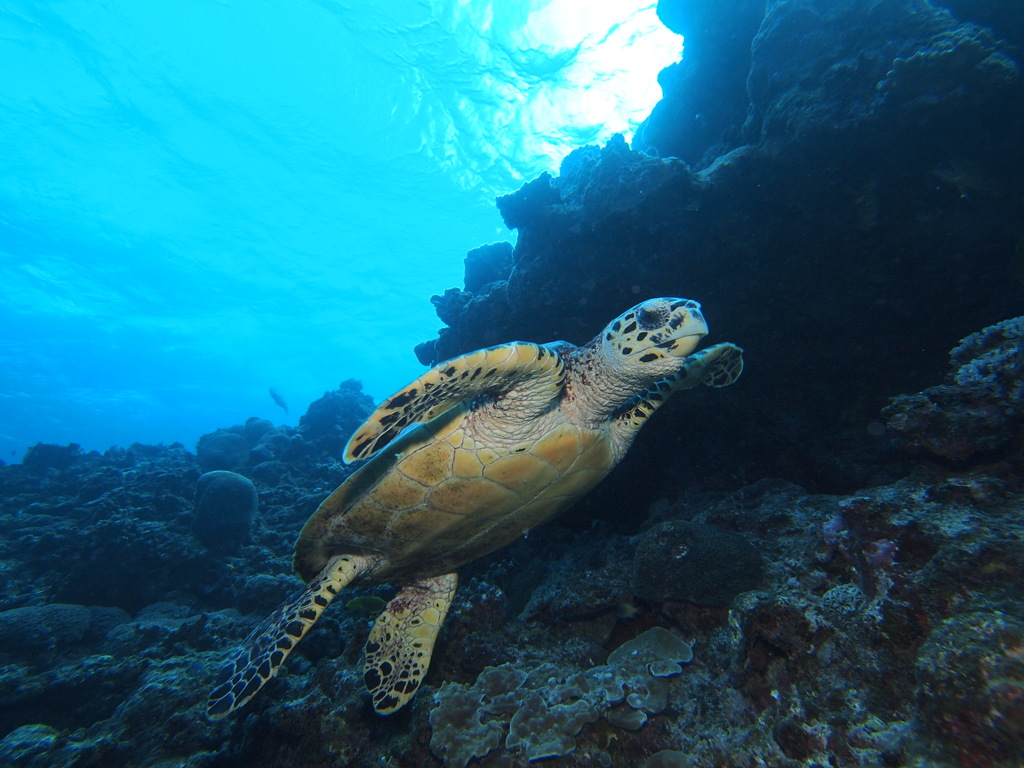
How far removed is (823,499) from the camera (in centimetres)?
363

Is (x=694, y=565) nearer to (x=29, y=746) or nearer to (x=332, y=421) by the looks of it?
(x=29, y=746)

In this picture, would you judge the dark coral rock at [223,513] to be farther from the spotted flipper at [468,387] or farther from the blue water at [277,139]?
the blue water at [277,139]

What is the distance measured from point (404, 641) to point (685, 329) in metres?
3.28

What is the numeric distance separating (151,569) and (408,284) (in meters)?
26.6

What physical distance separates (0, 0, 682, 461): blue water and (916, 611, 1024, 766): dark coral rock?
15487mm

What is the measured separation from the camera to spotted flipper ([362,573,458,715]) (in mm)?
2926

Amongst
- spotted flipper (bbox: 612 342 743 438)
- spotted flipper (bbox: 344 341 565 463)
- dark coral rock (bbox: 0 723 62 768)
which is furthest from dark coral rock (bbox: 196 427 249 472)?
spotted flipper (bbox: 612 342 743 438)

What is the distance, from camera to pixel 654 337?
8.78 feet

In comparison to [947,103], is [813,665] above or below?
below

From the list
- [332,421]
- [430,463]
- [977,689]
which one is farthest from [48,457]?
[977,689]

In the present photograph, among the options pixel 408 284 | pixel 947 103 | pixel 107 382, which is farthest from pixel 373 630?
pixel 107 382

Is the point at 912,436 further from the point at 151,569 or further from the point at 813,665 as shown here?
the point at 151,569

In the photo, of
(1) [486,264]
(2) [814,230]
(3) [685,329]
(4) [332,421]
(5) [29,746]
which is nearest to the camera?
(3) [685,329]

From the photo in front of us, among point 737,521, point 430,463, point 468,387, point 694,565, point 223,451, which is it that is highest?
point 223,451
